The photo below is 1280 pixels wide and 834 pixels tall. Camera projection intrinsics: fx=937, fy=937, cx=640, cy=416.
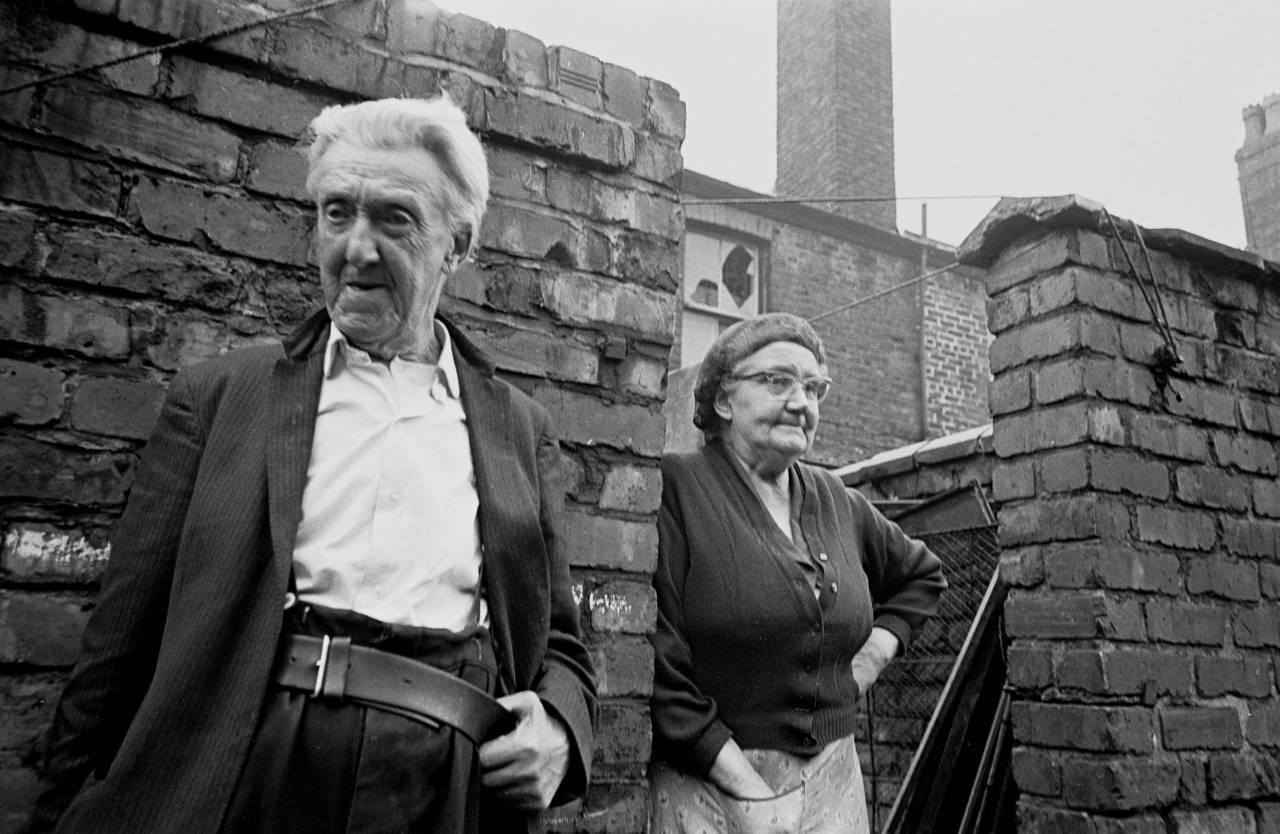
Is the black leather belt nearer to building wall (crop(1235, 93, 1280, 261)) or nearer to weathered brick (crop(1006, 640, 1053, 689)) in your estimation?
weathered brick (crop(1006, 640, 1053, 689))

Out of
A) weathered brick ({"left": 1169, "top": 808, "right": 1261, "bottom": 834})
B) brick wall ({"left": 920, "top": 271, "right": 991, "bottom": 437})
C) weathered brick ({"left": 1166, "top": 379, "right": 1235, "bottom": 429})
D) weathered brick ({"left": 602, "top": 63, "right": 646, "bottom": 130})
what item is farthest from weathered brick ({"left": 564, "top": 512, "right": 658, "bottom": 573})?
brick wall ({"left": 920, "top": 271, "right": 991, "bottom": 437})

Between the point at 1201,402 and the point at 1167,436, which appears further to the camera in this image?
the point at 1201,402

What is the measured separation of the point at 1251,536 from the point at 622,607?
96.9 inches

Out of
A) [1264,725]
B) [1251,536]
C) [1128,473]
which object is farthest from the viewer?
[1251,536]

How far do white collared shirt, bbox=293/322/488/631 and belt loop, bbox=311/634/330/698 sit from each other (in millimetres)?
67

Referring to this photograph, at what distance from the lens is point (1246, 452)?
11.0ft

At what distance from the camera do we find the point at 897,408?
1206 cm

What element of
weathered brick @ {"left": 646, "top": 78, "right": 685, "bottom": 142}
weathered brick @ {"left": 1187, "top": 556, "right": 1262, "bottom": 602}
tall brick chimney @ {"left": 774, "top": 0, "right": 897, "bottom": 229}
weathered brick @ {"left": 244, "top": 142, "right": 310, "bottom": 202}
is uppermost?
tall brick chimney @ {"left": 774, "top": 0, "right": 897, "bottom": 229}

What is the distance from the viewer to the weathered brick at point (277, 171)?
6.26ft

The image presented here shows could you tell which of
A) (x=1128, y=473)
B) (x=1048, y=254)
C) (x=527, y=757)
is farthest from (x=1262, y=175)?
(x=527, y=757)

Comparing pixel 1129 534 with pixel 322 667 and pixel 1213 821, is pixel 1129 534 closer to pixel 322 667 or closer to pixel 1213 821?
pixel 1213 821

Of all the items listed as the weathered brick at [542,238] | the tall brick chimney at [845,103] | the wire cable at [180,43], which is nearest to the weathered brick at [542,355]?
the weathered brick at [542,238]

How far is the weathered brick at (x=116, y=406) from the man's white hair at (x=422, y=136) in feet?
1.63

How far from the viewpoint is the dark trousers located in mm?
1300
